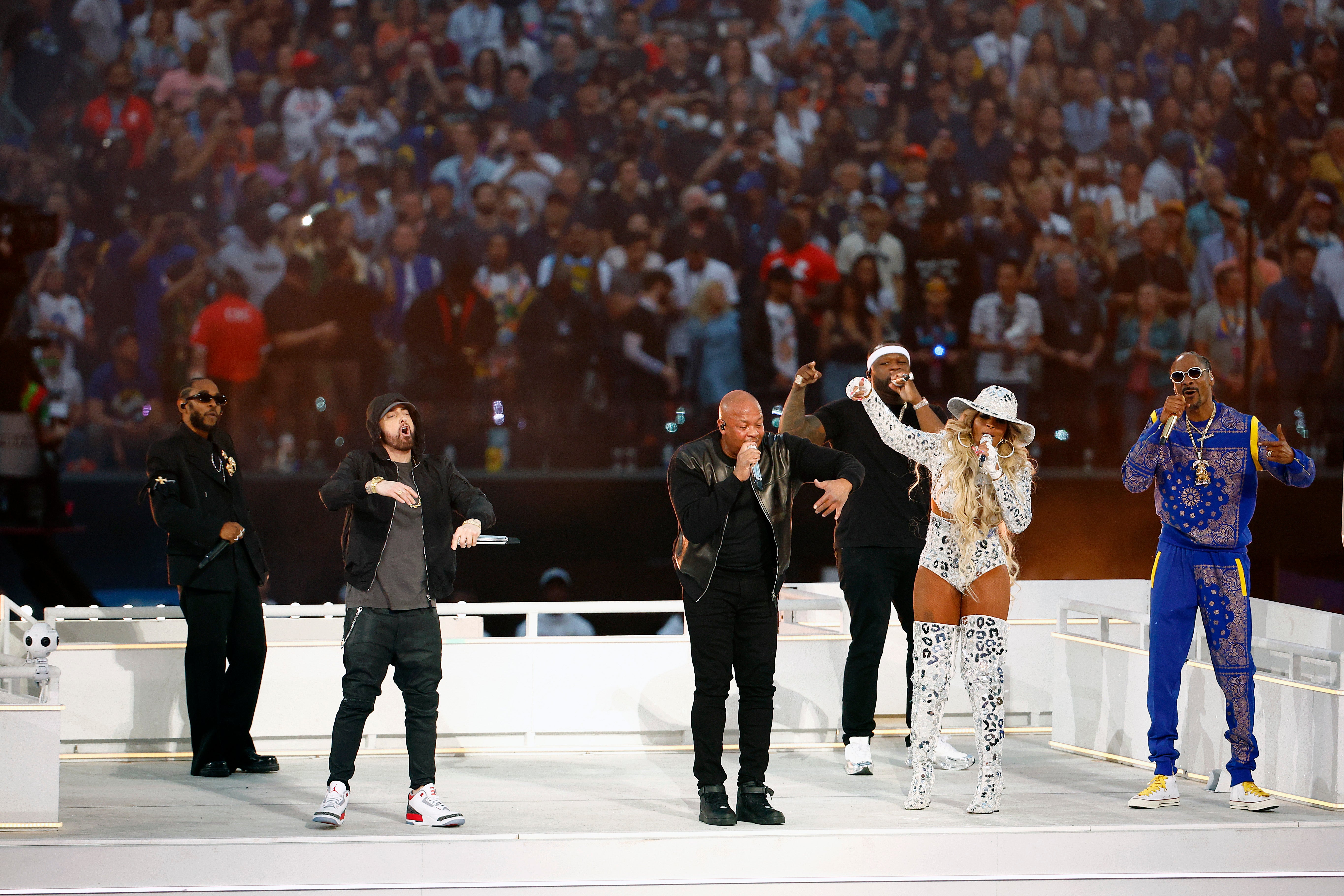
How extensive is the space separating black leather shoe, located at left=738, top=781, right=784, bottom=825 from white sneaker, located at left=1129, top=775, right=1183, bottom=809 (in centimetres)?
109

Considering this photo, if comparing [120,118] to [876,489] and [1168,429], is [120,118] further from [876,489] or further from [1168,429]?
[1168,429]

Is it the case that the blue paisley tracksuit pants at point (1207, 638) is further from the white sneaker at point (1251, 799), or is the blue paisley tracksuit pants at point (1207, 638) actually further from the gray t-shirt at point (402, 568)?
the gray t-shirt at point (402, 568)

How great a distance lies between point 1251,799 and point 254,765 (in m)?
3.07

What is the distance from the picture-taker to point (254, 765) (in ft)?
14.6

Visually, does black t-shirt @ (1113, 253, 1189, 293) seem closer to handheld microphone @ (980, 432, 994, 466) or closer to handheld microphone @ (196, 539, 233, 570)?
handheld microphone @ (980, 432, 994, 466)

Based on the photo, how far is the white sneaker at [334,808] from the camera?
3.59m

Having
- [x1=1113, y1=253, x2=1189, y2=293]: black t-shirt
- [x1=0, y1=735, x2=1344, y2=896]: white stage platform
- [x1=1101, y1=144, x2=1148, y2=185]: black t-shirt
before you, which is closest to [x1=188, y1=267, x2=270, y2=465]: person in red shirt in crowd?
[x1=0, y1=735, x2=1344, y2=896]: white stage platform

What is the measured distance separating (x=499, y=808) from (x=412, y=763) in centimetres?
34

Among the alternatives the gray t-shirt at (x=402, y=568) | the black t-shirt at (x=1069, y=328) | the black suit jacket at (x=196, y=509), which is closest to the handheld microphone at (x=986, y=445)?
the gray t-shirt at (x=402, y=568)

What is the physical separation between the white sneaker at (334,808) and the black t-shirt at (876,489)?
1805mm

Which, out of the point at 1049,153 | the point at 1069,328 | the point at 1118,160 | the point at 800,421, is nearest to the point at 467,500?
the point at 800,421

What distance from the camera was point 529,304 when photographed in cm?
925

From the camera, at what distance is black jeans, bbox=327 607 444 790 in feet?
12.1

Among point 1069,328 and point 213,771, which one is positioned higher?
point 1069,328
